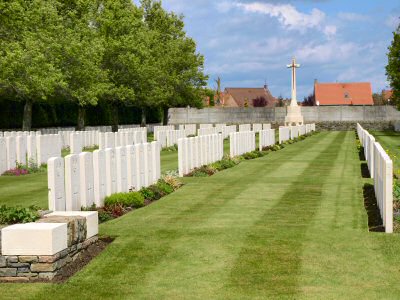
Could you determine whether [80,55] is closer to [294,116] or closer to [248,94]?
[294,116]

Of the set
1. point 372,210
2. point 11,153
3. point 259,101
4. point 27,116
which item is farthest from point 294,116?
point 259,101

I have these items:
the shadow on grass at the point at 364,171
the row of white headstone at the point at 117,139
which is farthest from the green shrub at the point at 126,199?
the row of white headstone at the point at 117,139

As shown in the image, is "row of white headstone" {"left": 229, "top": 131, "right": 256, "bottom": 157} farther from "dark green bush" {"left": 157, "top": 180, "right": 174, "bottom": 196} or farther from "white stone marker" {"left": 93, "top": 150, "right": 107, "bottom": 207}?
"white stone marker" {"left": 93, "top": 150, "right": 107, "bottom": 207}

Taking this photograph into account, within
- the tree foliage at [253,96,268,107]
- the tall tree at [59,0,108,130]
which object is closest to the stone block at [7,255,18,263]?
the tall tree at [59,0,108,130]

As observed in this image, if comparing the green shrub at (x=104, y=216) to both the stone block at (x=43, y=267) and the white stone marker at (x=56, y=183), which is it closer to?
the white stone marker at (x=56, y=183)

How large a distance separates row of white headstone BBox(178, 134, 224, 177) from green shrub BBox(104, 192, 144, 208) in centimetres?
660

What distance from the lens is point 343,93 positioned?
379 feet

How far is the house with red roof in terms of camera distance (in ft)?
376

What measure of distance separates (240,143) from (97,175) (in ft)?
60.1

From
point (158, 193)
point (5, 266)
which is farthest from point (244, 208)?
point (5, 266)

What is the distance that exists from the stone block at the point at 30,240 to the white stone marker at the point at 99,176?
15.8 ft

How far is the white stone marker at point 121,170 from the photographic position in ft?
47.3

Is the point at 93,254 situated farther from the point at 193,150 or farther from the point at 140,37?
the point at 140,37

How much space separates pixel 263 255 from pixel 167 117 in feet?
234
